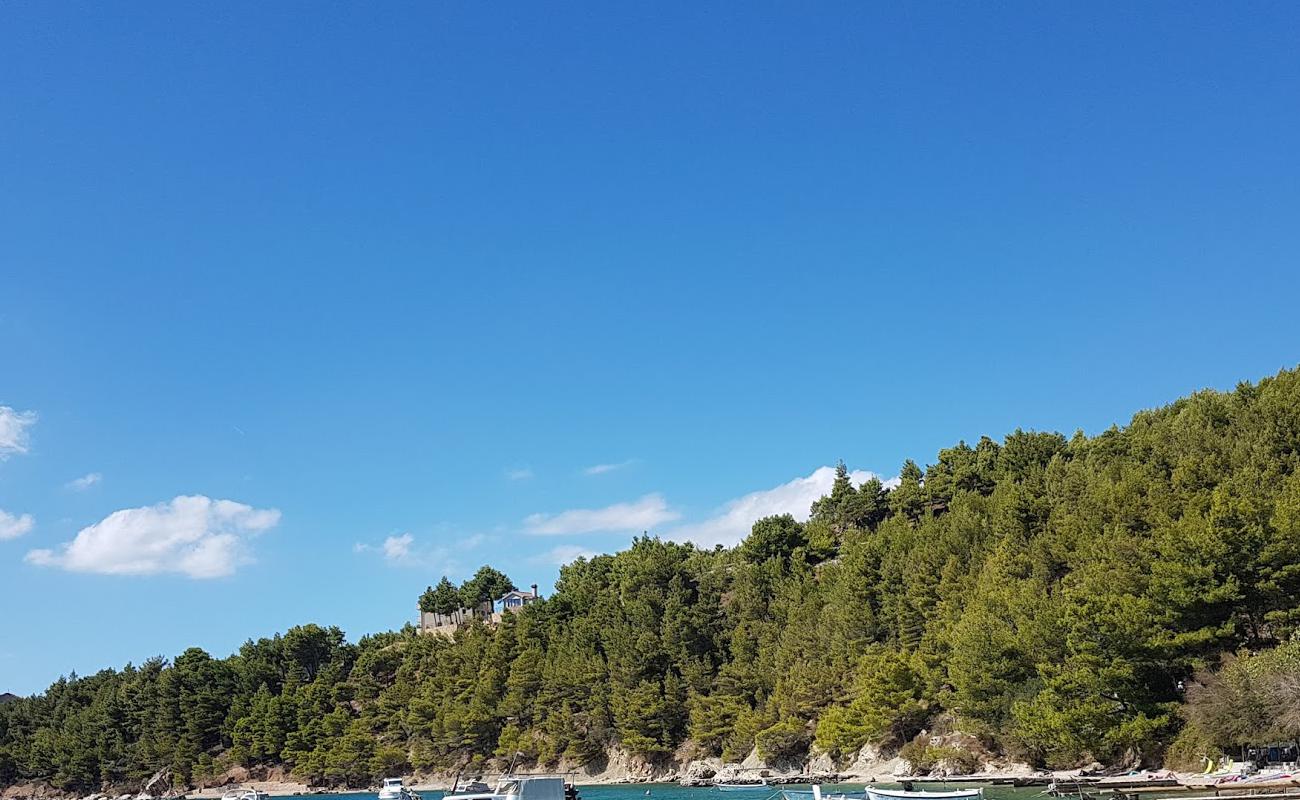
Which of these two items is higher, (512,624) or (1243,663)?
(512,624)

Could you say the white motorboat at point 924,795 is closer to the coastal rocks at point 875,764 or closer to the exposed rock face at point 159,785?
the coastal rocks at point 875,764

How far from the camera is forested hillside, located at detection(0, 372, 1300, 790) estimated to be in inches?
2067

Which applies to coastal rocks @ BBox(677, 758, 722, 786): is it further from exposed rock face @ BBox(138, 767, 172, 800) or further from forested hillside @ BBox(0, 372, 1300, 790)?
exposed rock face @ BBox(138, 767, 172, 800)

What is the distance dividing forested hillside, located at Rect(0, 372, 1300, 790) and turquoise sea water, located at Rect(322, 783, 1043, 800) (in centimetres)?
363

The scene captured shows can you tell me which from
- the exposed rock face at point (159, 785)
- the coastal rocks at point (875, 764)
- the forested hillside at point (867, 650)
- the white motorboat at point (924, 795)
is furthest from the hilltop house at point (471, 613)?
the white motorboat at point (924, 795)

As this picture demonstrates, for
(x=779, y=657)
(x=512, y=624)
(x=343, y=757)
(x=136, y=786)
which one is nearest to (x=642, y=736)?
(x=779, y=657)

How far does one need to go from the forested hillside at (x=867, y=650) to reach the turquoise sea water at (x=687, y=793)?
11.9ft

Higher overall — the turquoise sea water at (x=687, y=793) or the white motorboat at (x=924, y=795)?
the white motorboat at (x=924, y=795)

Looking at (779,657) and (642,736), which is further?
(642,736)

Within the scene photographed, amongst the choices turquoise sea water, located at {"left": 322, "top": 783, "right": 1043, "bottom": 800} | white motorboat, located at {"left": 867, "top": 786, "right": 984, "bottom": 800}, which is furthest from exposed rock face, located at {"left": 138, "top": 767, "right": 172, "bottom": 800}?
white motorboat, located at {"left": 867, "top": 786, "right": 984, "bottom": 800}

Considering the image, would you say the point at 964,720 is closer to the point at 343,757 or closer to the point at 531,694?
the point at 531,694

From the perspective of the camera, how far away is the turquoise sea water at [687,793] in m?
55.3

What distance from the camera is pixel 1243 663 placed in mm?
48125

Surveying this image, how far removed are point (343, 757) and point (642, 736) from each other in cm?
3796
